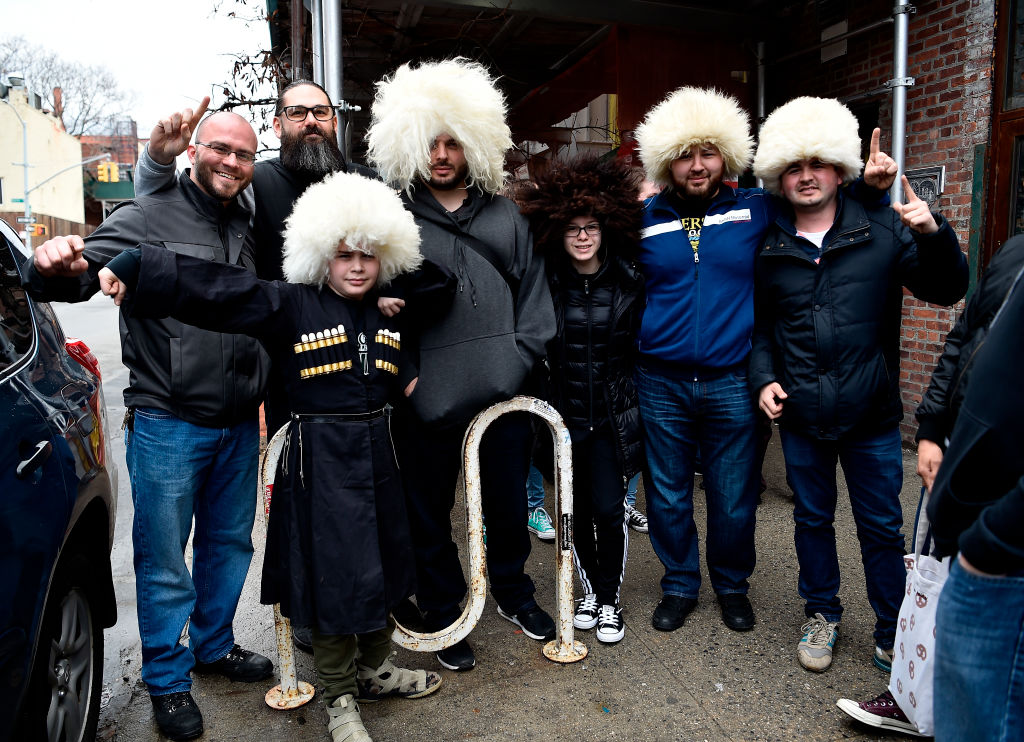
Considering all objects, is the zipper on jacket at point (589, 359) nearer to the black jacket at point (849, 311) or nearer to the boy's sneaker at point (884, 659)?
the black jacket at point (849, 311)

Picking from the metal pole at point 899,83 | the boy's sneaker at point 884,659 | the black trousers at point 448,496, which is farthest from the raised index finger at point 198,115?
the metal pole at point 899,83

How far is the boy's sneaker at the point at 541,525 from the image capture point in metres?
4.52

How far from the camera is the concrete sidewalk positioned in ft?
8.91

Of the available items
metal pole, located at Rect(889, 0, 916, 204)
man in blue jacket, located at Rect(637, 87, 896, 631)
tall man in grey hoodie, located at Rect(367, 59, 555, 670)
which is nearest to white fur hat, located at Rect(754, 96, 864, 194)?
man in blue jacket, located at Rect(637, 87, 896, 631)

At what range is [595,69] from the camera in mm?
7105

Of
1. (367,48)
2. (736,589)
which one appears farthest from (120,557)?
(367,48)

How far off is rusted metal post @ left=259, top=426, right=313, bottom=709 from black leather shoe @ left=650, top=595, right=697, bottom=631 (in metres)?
1.51

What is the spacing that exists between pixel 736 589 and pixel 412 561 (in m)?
1.60

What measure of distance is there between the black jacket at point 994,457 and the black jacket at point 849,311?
1449mm

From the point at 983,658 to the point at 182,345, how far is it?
8.09ft

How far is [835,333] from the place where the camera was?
2969 millimetres

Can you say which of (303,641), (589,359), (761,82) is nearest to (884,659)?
(589,359)

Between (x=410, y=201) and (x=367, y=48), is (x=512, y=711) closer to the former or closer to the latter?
(x=410, y=201)

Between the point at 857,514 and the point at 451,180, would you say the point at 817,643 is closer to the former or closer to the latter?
the point at 857,514
